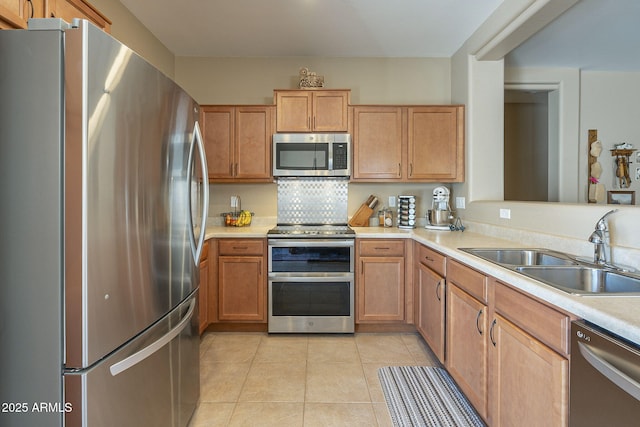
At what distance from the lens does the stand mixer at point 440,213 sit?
3072mm

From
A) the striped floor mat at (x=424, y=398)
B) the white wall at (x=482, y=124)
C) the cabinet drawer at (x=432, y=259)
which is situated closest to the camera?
the striped floor mat at (x=424, y=398)

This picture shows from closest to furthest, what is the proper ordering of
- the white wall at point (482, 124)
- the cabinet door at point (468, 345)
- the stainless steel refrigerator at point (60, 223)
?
1. the stainless steel refrigerator at point (60, 223)
2. the cabinet door at point (468, 345)
3. the white wall at point (482, 124)

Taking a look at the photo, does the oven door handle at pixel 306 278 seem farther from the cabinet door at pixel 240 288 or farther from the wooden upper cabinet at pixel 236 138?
the wooden upper cabinet at pixel 236 138

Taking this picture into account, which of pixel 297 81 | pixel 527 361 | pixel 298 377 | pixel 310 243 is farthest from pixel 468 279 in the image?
pixel 297 81

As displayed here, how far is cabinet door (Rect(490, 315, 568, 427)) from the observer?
107 cm

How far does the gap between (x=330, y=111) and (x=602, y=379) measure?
271 cm

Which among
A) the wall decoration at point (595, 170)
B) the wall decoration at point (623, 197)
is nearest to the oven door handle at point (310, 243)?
the wall decoration at point (595, 170)

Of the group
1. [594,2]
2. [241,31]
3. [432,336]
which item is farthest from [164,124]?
[594,2]

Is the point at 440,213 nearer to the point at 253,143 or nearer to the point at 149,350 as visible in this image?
the point at 253,143

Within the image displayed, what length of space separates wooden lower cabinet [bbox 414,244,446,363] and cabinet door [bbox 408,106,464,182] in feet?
2.72

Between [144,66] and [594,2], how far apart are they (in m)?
3.13

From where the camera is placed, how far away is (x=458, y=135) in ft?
10.3

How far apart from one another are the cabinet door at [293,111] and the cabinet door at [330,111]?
63mm

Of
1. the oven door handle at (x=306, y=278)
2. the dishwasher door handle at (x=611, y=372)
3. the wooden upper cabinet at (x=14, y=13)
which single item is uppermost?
the wooden upper cabinet at (x=14, y=13)
